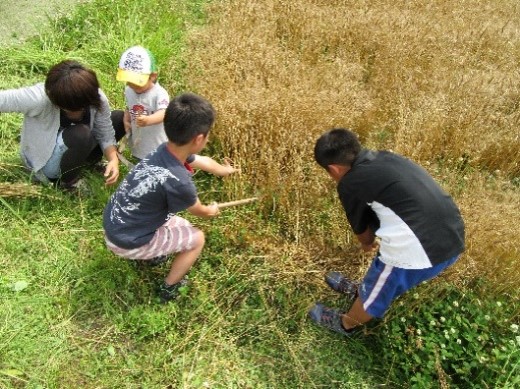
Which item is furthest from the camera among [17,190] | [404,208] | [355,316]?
[17,190]

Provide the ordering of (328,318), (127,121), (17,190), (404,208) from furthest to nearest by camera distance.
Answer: (127,121), (17,190), (328,318), (404,208)

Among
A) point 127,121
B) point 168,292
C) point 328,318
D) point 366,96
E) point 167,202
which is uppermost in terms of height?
point 366,96

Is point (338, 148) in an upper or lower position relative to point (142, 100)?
upper

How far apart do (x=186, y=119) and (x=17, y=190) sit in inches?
53.2

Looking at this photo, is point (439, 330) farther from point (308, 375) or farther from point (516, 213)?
point (516, 213)

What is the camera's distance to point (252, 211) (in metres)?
2.68

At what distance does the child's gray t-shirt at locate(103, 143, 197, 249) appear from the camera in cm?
198

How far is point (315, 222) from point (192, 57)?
177 cm

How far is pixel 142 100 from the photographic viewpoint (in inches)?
104

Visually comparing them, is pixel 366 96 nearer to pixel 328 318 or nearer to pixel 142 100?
pixel 142 100

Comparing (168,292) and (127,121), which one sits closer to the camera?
(168,292)

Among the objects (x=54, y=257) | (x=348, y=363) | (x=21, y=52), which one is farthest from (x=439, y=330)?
(x=21, y=52)

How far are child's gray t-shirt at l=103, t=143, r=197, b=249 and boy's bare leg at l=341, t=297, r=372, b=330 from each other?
892 mm

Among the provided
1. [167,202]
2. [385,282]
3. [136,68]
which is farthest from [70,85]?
[385,282]
